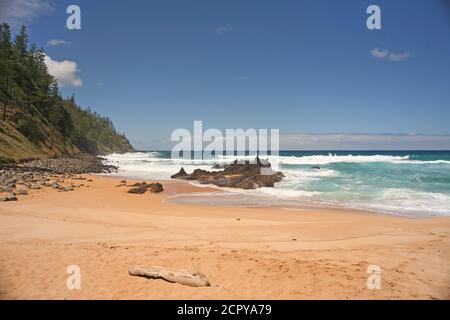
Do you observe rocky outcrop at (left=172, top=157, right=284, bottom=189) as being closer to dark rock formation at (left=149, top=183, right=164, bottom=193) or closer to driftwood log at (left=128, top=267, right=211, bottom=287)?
dark rock formation at (left=149, top=183, right=164, bottom=193)

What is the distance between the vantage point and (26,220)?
1066cm

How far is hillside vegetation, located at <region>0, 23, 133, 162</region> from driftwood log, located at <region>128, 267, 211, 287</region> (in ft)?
88.5

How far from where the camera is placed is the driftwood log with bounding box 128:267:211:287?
587cm

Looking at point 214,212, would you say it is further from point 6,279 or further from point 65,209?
point 6,279

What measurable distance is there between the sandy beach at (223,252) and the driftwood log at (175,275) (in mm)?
120

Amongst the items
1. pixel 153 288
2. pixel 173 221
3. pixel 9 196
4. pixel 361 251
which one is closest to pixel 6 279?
Answer: pixel 153 288

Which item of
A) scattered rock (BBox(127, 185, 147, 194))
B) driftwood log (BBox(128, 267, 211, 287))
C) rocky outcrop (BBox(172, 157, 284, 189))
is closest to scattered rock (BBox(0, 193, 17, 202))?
scattered rock (BBox(127, 185, 147, 194))

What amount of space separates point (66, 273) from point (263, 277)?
424 cm

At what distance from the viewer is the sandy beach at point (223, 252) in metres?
5.78

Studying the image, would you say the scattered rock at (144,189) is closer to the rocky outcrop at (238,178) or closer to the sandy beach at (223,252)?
the sandy beach at (223,252)
